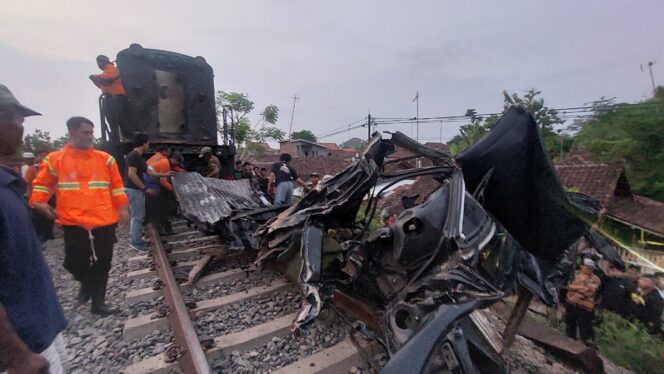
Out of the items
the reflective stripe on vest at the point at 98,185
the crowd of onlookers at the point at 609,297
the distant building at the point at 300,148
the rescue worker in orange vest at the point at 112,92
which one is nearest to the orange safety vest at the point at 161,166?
the rescue worker in orange vest at the point at 112,92

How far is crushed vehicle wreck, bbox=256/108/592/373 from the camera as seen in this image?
6.27ft

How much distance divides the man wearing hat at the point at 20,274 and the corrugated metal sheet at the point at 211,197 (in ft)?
8.22

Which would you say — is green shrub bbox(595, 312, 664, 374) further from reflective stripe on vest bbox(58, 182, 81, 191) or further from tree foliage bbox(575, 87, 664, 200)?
tree foliage bbox(575, 87, 664, 200)

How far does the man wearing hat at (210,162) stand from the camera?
643 centimetres

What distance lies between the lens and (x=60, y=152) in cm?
274

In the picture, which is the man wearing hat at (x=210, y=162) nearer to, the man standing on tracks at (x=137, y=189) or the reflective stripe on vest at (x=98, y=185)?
the man standing on tracks at (x=137, y=189)

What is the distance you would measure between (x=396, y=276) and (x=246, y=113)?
3045 centimetres

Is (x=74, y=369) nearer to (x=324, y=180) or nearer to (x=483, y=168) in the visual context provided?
(x=324, y=180)

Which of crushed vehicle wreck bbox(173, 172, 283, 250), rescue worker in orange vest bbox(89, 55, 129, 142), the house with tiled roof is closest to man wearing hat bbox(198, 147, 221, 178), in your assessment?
crushed vehicle wreck bbox(173, 172, 283, 250)

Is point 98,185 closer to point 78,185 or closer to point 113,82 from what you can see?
point 78,185

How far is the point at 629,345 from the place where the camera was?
4324 millimetres

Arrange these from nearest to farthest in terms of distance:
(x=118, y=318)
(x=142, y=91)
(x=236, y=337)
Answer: (x=236, y=337) → (x=118, y=318) → (x=142, y=91)

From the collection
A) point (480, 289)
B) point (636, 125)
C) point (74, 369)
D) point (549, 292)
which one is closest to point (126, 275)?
point (74, 369)

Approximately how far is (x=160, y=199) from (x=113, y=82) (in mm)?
2513
